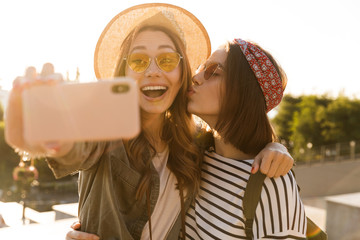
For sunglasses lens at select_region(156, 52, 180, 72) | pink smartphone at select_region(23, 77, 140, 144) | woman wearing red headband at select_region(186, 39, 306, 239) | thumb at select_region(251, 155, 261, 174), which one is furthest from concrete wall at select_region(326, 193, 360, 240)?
pink smartphone at select_region(23, 77, 140, 144)

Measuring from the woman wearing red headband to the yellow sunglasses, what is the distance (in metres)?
0.36

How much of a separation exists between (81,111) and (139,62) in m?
1.40

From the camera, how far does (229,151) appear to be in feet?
8.68

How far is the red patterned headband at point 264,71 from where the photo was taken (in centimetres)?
250

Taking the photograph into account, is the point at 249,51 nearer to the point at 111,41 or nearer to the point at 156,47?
the point at 156,47

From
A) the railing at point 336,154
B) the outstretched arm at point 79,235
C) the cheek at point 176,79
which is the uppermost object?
the cheek at point 176,79

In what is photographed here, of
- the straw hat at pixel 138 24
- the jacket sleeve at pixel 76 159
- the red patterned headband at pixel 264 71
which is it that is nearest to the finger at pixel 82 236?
the jacket sleeve at pixel 76 159

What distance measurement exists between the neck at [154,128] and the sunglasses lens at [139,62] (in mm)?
392

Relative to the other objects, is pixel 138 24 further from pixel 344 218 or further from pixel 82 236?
pixel 344 218

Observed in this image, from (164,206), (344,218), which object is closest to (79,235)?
(164,206)

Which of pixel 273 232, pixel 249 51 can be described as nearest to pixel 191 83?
pixel 249 51

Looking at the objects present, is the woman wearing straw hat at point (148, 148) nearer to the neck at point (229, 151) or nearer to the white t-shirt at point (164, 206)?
the white t-shirt at point (164, 206)

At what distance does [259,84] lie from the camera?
252cm

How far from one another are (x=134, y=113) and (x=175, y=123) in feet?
5.65
